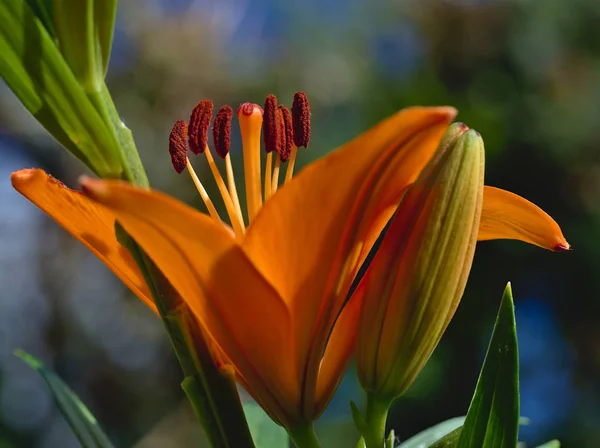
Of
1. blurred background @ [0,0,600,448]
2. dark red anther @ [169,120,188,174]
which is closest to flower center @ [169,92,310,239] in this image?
dark red anther @ [169,120,188,174]

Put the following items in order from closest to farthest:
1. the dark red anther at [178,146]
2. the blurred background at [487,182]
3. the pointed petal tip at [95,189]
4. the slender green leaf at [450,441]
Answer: the pointed petal tip at [95,189] < the slender green leaf at [450,441] < the dark red anther at [178,146] < the blurred background at [487,182]

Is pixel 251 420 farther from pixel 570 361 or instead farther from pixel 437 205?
pixel 570 361

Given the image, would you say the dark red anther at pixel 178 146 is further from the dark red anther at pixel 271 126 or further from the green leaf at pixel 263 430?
the green leaf at pixel 263 430

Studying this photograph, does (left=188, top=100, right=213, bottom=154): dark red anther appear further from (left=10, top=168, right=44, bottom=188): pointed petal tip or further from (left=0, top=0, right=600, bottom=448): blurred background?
(left=0, top=0, right=600, bottom=448): blurred background

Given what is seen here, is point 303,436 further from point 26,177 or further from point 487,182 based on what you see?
point 487,182

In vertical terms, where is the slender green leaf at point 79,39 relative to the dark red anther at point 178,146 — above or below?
above

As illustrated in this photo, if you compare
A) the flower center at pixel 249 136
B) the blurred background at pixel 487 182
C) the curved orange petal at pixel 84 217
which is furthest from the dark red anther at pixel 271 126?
the blurred background at pixel 487 182

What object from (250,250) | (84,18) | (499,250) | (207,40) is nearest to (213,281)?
(250,250)

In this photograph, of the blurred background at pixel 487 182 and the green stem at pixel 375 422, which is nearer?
the green stem at pixel 375 422
